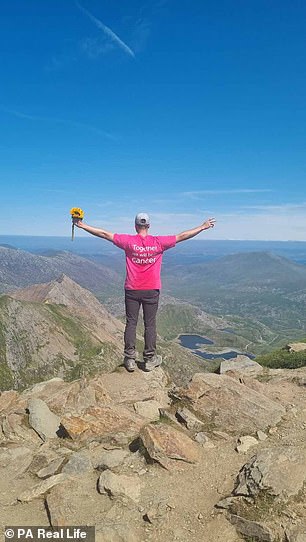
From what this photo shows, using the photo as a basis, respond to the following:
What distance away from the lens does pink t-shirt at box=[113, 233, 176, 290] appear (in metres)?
16.1

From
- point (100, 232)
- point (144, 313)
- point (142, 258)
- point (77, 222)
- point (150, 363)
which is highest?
point (77, 222)

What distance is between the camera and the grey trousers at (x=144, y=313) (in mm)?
16812

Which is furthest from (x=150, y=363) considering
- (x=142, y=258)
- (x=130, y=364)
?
(x=142, y=258)

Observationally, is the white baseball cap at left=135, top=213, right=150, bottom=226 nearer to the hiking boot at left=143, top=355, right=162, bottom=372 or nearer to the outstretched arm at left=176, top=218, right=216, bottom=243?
the outstretched arm at left=176, top=218, right=216, bottom=243

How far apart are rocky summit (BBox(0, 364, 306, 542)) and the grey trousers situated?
1.36 m

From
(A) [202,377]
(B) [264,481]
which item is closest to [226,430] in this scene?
(A) [202,377]

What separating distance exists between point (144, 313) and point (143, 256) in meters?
2.89

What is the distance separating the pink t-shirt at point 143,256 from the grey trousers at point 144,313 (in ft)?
1.04

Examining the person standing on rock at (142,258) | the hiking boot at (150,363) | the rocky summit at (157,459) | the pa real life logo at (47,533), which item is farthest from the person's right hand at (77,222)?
the pa real life logo at (47,533)

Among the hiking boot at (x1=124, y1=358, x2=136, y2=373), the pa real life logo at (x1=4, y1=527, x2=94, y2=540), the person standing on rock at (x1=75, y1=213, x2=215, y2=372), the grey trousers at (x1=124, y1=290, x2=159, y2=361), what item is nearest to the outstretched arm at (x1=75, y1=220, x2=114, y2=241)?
the person standing on rock at (x1=75, y1=213, x2=215, y2=372)

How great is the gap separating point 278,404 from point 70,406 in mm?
8584

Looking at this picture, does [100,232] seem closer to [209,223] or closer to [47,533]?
[209,223]

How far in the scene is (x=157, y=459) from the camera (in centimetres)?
1203

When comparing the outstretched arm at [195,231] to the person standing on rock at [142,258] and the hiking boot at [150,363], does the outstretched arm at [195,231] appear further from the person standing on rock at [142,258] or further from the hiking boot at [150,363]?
the hiking boot at [150,363]
